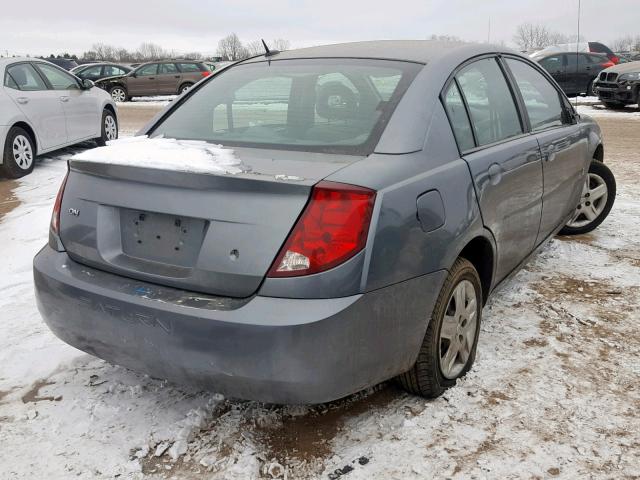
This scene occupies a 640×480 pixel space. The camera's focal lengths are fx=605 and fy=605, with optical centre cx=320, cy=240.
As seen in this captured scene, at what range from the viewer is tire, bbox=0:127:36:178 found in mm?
7723

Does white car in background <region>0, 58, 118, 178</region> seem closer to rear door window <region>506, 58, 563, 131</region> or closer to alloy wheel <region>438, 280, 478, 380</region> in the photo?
rear door window <region>506, 58, 563, 131</region>

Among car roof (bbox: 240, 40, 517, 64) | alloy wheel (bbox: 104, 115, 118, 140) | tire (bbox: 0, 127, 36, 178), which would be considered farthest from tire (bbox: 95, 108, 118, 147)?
car roof (bbox: 240, 40, 517, 64)

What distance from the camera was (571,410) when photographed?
104 inches

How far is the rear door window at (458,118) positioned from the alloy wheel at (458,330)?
65 centimetres

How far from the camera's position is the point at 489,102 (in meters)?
3.23

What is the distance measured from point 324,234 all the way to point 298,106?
1.01 metres

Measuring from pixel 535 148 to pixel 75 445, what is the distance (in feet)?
9.16

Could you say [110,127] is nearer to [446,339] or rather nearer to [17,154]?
[17,154]

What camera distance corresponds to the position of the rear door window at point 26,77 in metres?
8.12

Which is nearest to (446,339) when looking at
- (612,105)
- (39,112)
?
(39,112)

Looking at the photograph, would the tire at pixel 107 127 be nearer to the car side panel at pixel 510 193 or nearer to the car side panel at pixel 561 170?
the car side panel at pixel 561 170

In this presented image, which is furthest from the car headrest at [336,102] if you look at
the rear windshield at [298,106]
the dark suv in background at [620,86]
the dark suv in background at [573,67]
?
the dark suv in background at [573,67]

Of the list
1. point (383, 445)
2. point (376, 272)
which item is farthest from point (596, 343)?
point (376, 272)

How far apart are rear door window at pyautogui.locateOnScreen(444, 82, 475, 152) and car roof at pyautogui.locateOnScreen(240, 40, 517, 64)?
20 centimetres
